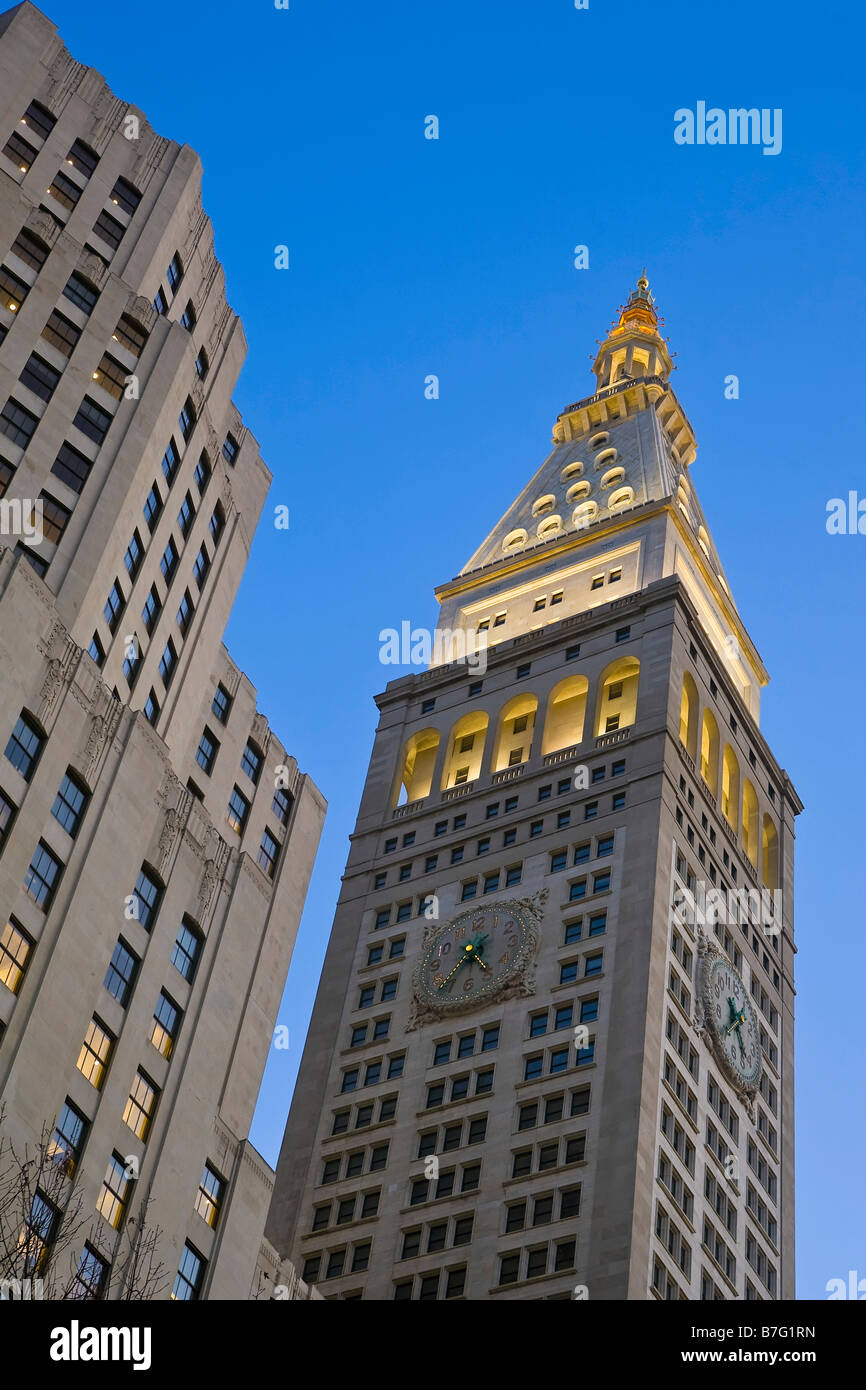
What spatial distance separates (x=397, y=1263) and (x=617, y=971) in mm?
16264

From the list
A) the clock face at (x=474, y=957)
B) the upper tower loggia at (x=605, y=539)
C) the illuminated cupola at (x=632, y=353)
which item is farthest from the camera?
the illuminated cupola at (x=632, y=353)

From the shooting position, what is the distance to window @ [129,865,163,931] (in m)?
56.0

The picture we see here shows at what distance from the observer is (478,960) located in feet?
308

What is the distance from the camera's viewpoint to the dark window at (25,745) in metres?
52.5

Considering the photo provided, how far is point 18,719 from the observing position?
5303cm

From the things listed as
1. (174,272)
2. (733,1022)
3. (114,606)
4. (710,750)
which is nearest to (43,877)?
(114,606)

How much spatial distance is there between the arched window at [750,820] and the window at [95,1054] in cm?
6404

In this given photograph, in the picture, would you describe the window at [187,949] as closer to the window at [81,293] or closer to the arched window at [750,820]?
the window at [81,293]

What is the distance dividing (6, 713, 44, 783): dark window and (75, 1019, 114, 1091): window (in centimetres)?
696

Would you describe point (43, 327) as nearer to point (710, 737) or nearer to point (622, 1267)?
point (622, 1267)

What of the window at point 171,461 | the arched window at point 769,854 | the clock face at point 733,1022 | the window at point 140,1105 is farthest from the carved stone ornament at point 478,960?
the window at point 140,1105

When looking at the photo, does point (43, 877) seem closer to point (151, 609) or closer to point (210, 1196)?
point (210, 1196)

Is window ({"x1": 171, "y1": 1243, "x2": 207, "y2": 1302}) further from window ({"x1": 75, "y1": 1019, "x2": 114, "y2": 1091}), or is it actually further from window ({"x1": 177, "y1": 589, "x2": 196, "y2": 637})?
window ({"x1": 177, "y1": 589, "x2": 196, "y2": 637})
